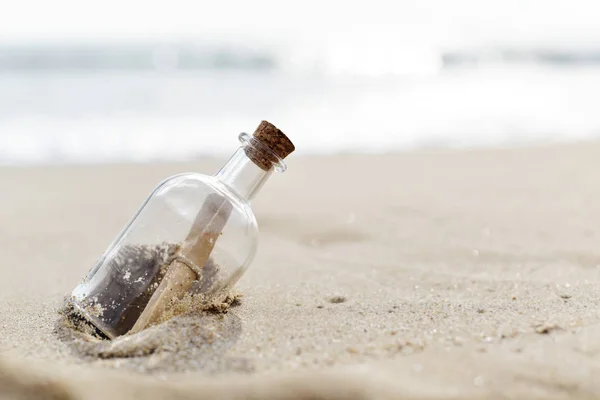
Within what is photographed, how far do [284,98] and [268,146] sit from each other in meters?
7.00

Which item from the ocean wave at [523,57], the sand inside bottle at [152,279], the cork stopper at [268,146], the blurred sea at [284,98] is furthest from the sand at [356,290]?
the ocean wave at [523,57]

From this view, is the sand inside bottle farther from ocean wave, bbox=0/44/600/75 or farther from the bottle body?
ocean wave, bbox=0/44/600/75

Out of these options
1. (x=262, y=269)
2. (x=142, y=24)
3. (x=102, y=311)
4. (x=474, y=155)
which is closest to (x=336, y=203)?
(x=262, y=269)

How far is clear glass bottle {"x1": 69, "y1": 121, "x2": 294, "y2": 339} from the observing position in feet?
5.47

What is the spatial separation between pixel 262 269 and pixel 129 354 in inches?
43.7

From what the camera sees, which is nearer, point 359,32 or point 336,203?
point 336,203

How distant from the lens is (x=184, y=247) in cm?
170

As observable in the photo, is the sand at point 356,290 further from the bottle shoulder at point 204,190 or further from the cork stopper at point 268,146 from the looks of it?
the cork stopper at point 268,146

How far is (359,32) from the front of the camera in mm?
16281

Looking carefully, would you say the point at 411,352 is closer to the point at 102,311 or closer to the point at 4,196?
the point at 102,311

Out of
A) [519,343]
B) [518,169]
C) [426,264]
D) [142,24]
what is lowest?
[519,343]

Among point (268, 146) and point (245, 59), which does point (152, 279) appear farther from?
point (245, 59)

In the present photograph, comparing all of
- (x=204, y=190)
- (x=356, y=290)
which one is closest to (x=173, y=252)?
(x=204, y=190)

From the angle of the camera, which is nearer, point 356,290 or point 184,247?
point 184,247
